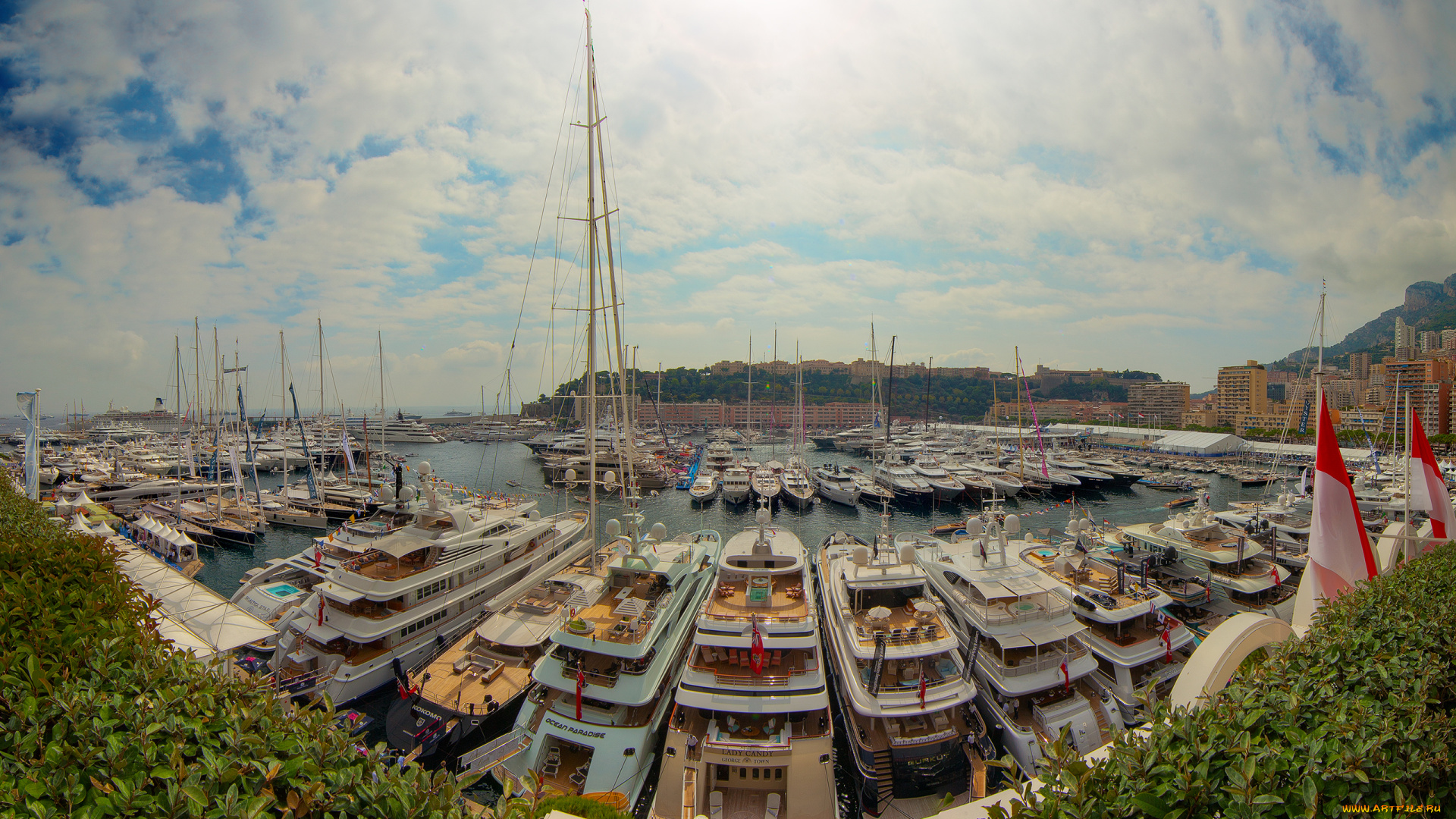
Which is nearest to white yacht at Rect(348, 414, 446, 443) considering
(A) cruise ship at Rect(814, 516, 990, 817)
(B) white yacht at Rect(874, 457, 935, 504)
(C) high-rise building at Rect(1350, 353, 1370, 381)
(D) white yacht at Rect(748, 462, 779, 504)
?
(D) white yacht at Rect(748, 462, 779, 504)

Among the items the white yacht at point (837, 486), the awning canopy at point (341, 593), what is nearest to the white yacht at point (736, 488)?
the white yacht at point (837, 486)

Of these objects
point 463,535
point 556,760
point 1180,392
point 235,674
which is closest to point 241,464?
point 463,535

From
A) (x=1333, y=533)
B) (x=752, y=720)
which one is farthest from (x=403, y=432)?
(x=1333, y=533)

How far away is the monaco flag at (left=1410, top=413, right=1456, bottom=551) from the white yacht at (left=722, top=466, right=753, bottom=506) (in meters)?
29.9

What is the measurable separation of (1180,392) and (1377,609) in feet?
491

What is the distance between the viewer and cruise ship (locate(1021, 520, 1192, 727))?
11867mm

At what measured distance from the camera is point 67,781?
299cm

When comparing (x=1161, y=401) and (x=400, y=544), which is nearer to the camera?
(x=400, y=544)

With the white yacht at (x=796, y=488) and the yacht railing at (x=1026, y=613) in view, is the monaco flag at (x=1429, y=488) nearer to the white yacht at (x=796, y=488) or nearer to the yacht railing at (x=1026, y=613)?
the yacht railing at (x=1026, y=613)

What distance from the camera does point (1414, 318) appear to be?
358 feet

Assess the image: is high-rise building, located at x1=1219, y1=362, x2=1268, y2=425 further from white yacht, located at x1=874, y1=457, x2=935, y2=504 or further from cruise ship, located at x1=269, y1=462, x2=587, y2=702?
cruise ship, located at x1=269, y1=462, x2=587, y2=702

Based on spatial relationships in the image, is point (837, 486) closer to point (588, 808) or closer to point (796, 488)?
point (796, 488)

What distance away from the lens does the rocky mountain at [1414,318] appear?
89000mm

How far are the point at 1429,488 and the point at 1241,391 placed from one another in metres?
121
